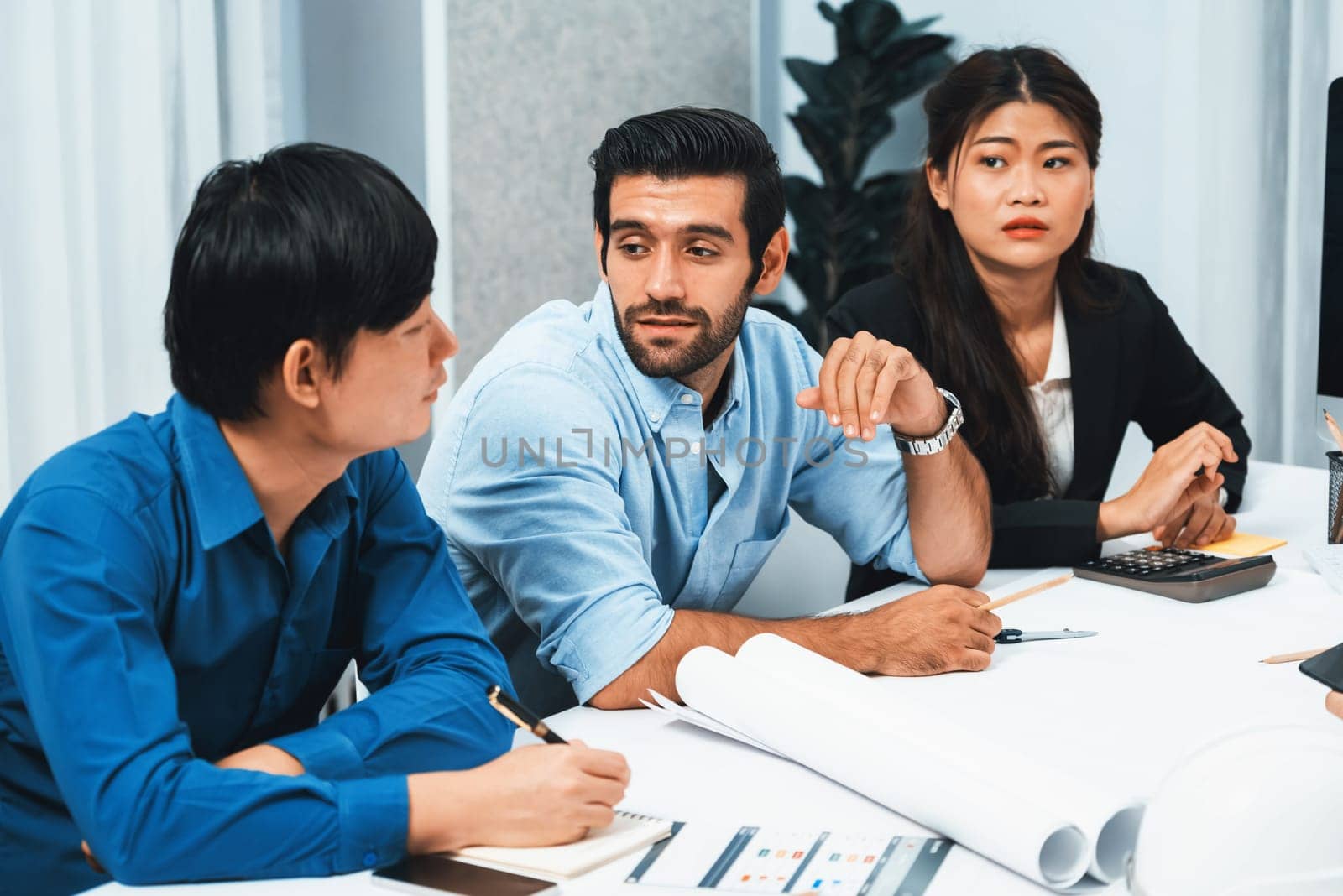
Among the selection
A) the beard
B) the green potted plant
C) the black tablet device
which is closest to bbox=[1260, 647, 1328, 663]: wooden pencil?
the beard

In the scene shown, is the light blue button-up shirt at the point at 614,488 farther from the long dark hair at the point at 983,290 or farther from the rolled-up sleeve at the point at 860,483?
the long dark hair at the point at 983,290

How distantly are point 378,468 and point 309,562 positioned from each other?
15 cm

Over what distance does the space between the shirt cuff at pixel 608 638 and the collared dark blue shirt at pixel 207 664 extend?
114mm

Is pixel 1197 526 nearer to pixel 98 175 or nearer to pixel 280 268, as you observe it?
pixel 280 268

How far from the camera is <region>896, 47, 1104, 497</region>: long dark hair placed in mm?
1959

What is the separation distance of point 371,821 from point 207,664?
0.83 ft

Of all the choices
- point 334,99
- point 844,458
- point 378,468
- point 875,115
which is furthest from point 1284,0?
point 378,468

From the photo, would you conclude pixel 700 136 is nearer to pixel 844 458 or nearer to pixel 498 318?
pixel 844 458

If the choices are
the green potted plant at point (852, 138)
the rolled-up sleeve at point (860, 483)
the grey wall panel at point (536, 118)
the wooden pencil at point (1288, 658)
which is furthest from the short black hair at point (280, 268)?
the green potted plant at point (852, 138)

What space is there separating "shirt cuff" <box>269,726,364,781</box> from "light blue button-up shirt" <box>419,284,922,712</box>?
30cm

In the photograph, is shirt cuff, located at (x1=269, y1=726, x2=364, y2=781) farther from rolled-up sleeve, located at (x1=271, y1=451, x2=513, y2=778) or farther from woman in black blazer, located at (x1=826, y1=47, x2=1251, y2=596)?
woman in black blazer, located at (x1=826, y1=47, x2=1251, y2=596)

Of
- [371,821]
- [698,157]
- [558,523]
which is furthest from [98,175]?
[371,821]

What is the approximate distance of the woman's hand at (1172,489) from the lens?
5.77 ft

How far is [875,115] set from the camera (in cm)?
332
